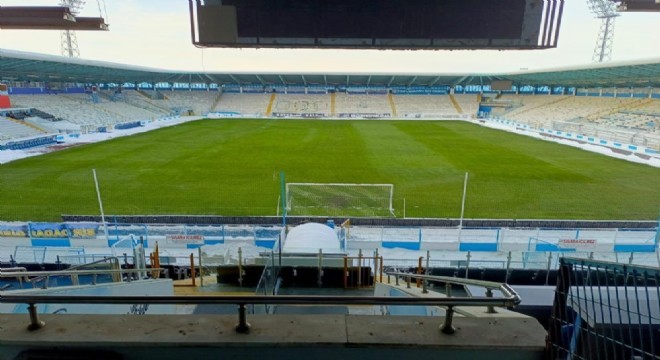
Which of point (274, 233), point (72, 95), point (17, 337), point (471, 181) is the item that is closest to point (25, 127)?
point (72, 95)

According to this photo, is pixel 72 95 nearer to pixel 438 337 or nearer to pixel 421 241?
pixel 421 241

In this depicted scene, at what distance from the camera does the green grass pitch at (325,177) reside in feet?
53.7

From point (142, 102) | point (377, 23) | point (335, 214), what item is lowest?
point (335, 214)

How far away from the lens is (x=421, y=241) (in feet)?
39.4

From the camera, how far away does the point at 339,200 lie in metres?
17.2

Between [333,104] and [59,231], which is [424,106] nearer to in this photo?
[333,104]

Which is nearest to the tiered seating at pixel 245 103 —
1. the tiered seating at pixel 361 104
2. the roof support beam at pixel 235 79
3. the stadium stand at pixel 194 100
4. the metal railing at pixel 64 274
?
the stadium stand at pixel 194 100

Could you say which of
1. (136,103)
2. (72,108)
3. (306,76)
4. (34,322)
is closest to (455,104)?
(306,76)

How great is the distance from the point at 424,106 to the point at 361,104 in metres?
10.4

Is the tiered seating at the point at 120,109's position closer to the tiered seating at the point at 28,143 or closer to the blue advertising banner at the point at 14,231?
the tiered seating at the point at 28,143

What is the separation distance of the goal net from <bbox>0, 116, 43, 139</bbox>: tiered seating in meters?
27.6

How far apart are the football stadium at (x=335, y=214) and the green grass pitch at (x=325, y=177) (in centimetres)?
17

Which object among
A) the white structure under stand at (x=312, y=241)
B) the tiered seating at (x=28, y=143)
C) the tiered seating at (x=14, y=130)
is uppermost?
the white structure under stand at (x=312, y=241)

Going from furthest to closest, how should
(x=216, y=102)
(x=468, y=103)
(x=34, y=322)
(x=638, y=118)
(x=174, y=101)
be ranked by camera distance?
(x=216, y=102)
(x=468, y=103)
(x=174, y=101)
(x=638, y=118)
(x=34, y=322)
